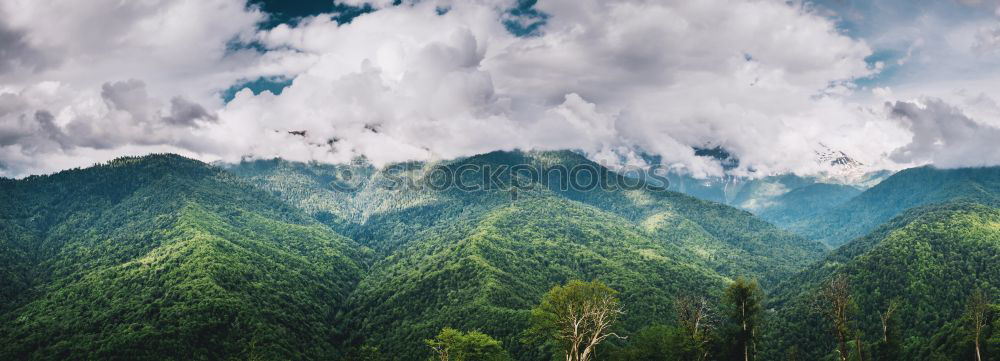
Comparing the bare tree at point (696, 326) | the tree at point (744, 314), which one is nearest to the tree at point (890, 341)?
the tree at point (744, 314)

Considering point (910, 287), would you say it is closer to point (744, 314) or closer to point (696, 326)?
point (744, 314)

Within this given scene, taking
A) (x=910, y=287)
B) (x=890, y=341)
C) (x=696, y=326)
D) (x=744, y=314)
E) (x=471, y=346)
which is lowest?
(x=910, y=287)

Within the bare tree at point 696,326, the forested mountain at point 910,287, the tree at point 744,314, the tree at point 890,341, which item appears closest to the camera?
the bare tree at point 696,326

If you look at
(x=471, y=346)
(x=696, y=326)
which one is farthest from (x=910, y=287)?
(x=471, y=346)

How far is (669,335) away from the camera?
238 ft

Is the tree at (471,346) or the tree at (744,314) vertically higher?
the tree at (744,314)

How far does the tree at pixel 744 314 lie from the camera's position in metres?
68.4

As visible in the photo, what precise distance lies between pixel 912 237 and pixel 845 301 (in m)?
171

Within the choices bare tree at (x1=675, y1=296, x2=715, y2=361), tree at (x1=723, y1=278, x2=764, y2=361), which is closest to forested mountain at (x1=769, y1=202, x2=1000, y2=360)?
tree at (x1=723, y1=278, x2=764, y2=361)

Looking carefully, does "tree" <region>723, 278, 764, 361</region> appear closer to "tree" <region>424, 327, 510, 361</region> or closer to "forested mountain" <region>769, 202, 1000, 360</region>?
"tree" <region>424, 327, 510, 361</region>

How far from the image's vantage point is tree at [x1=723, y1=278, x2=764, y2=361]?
68.4m

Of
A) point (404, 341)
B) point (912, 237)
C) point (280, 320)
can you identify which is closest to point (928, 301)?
point (912, 237)

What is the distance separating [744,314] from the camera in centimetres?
6950

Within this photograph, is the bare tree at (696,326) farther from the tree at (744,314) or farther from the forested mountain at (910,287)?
the forested mountain at (910,287)
